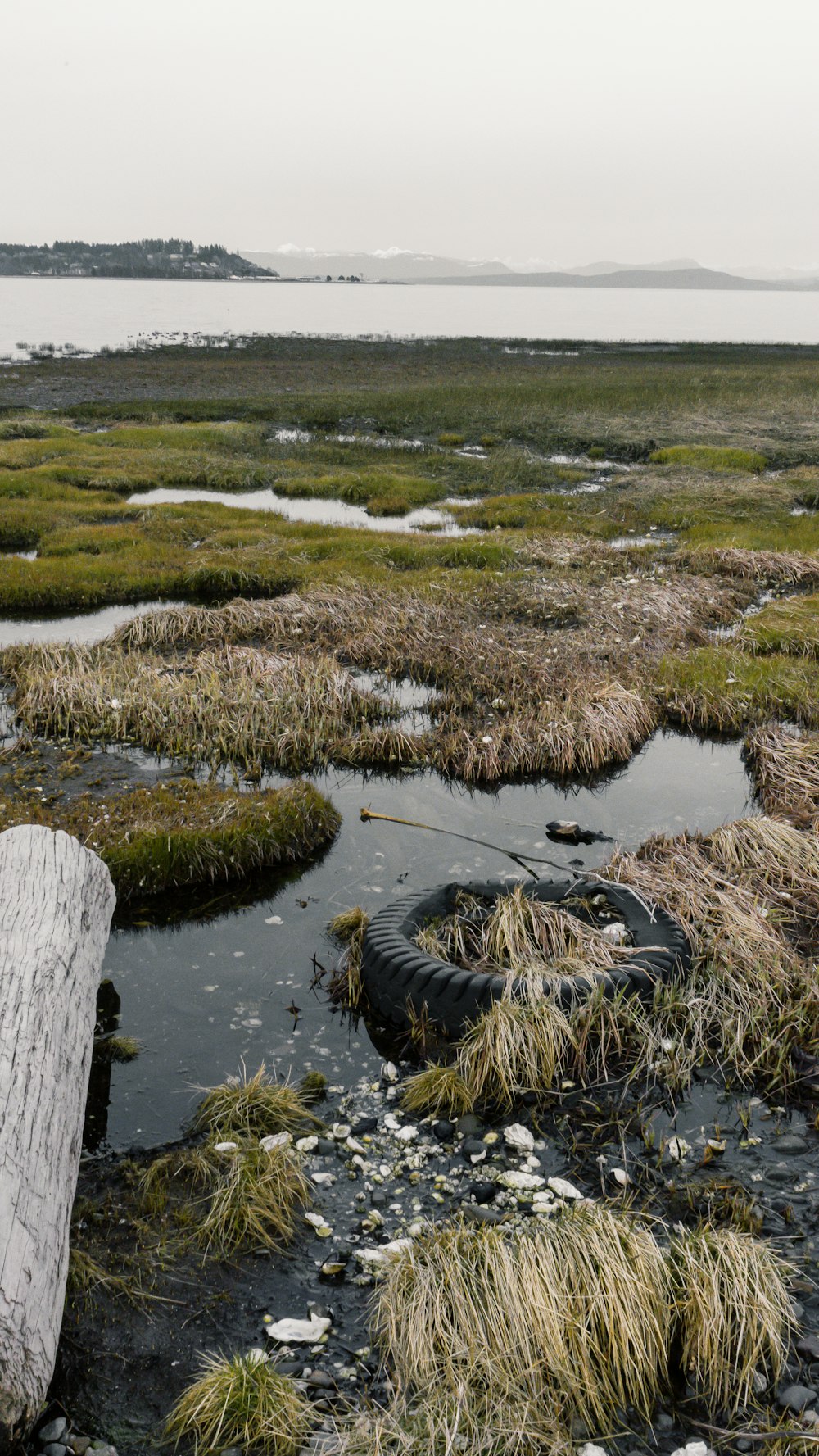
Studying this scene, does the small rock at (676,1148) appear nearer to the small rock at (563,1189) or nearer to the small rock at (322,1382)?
the small rock at (563,1189)

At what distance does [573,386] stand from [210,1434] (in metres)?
61.6

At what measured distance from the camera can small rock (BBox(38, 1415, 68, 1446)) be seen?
4953 millimetres

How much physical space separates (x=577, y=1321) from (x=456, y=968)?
349 centimetres

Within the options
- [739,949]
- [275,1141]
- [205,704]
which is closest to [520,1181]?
[275,1141]

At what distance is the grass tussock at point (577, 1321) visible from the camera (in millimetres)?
5203

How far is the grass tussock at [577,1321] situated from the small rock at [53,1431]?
173cm

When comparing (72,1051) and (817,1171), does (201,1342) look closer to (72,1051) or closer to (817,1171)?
(72,1051)

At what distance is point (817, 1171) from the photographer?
7000 millimetres

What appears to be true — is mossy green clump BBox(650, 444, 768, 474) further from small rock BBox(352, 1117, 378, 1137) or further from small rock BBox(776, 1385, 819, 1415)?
small rock BBox(776, 1385, 819, 1415)

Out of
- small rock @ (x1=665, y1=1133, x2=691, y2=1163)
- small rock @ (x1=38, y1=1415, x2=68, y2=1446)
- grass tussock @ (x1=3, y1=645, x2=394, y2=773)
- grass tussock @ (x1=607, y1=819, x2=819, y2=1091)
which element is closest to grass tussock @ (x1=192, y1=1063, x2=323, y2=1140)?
small rock @ (x1=38, y1=1415, x2=68, y2=1446)

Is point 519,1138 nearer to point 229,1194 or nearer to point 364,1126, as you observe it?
point 364,1126

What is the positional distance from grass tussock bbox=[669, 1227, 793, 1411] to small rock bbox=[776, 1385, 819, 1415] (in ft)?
0.40

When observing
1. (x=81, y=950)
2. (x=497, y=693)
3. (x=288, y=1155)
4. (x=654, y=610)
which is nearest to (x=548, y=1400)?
(x=288, y=1155)

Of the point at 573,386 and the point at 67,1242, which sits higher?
the point at 573,386
